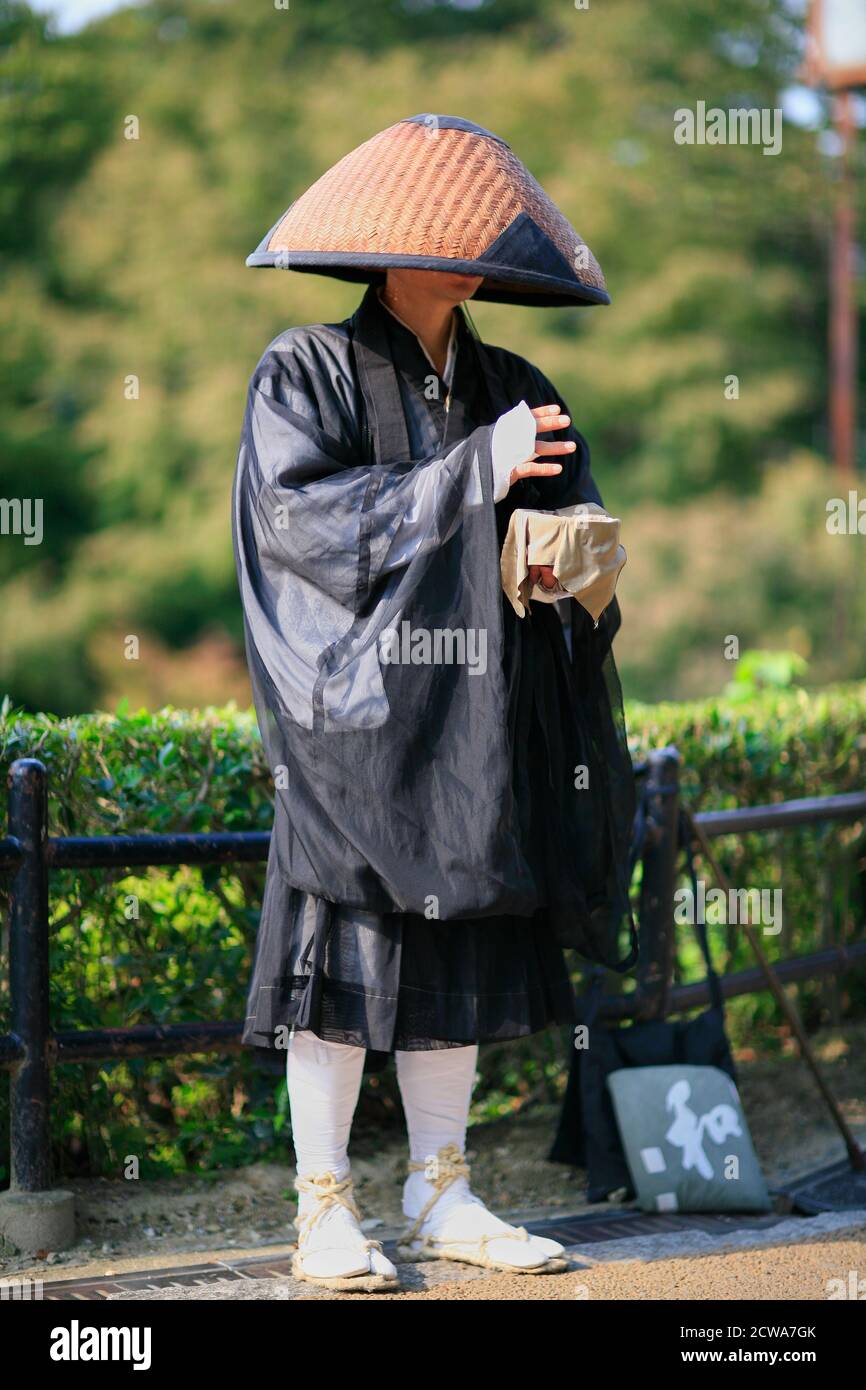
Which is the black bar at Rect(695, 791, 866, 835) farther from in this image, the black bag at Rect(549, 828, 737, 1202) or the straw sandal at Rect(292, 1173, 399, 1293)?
the straw sandal at Rect(292, 1173, 399, 1293)

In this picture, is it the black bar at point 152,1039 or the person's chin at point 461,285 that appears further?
the black bar at point 152,1039

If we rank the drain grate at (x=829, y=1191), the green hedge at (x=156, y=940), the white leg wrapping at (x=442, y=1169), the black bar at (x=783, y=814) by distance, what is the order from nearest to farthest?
1. the white leg wrapping at (x=442, y=1169)
2. the green hedge at (x=156, y=940)
3. the drain grate at (x=829, y=1191)
4. the black bar at (x=783, y=814)

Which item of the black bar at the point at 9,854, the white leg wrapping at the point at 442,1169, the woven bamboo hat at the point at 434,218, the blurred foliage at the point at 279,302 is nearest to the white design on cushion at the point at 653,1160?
Answer: the white leg wrapping at the point at 442,1169

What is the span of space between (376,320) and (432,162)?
0.31 m

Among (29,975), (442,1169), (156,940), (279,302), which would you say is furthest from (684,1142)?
(279,302)

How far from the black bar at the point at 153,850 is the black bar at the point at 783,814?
1293 mm

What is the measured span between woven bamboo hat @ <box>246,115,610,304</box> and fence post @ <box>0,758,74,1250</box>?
1185 millimetres

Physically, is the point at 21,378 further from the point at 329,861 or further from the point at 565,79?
the point at 329,861

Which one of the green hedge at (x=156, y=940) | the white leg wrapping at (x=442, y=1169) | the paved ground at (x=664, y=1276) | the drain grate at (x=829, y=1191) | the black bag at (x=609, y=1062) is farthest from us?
the drain grate at (x=829, y=1191)

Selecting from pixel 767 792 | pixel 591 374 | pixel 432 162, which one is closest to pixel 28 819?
pixel 432 162

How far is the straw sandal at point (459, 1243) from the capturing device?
2.88m

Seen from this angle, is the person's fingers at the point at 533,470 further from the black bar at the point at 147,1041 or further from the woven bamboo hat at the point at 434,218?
the black bar at the point at 147,1041

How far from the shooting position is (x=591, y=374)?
16594mm

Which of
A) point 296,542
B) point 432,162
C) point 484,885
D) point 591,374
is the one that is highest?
point 591,374
